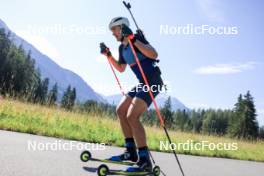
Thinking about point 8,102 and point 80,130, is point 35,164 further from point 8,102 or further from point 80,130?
point 8,102

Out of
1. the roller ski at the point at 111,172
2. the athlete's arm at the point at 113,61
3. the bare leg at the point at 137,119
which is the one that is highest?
the athlete's arm at the point at 113,61

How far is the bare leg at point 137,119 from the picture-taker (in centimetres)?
518

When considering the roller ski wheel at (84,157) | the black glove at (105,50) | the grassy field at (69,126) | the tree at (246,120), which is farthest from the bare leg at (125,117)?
the tree at (246,120)

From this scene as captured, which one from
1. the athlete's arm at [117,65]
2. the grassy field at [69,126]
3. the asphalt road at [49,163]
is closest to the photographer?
the asphalt road at [49,163]

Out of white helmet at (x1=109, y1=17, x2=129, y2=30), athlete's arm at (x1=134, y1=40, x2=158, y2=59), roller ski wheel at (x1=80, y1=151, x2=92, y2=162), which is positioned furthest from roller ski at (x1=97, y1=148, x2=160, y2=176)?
white helmet at (x1=109, y1=17, x2=129, y2=30)

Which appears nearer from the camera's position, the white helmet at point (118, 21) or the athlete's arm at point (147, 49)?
the athlete's arm at point (147, 49)

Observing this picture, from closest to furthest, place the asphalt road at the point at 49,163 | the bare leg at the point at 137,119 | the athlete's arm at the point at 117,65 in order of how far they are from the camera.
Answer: the asphalt road at the point at 49,163, the bare leg at the point at 137,119, the athlete's arm at the point at 117,65

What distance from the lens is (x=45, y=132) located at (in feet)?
29.8

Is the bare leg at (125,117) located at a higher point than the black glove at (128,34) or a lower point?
lower

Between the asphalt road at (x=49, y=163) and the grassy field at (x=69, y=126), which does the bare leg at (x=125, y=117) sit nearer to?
the asphalt road at (x=49, y=163)

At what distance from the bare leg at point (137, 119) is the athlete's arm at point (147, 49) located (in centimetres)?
69

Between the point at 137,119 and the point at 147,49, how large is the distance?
1.06 m

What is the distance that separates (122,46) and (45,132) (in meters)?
4.16

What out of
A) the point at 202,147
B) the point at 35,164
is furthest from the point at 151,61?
the point at 202,147
